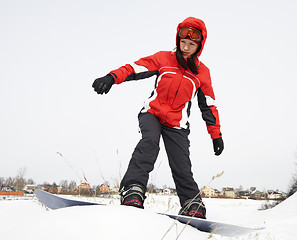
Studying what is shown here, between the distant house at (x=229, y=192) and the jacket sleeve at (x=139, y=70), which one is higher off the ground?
the jacket sleeve at (x=139, y=70)

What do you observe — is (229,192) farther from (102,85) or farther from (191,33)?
(102,85)

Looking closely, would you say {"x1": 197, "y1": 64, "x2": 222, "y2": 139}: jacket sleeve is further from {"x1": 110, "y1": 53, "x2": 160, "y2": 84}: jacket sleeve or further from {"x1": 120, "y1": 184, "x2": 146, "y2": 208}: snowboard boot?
{"x1": 120, "y1": 184, "x2": 146, "y2": 208}: snowboard boot

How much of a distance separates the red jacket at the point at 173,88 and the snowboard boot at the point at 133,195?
2.22 feet

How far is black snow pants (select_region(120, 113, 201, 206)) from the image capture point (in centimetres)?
161

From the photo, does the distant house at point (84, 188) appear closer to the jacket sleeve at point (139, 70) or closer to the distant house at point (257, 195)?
the jacket sleeve at point (139, 70)

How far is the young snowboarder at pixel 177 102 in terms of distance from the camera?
1693 millimetres

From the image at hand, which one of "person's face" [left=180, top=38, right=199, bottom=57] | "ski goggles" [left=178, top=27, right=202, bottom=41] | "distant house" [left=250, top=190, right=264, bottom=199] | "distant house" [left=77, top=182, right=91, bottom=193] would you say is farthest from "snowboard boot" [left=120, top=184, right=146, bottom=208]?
"distant house" [left=250, top=190, right=264, bottom=199]

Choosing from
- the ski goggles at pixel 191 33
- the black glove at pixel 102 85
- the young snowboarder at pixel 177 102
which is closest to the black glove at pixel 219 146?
the young snowboarder at pixel 177 102

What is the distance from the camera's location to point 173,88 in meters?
1.93

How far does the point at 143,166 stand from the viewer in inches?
62.9

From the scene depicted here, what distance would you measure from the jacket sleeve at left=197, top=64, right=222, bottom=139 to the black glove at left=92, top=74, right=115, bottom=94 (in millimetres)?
949

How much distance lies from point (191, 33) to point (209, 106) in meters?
0.74

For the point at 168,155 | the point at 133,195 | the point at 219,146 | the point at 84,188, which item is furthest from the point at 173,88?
the point at 84,188

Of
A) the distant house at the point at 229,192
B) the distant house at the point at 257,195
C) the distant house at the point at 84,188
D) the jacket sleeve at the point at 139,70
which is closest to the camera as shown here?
the jacket sleeve at the point at 139,70
